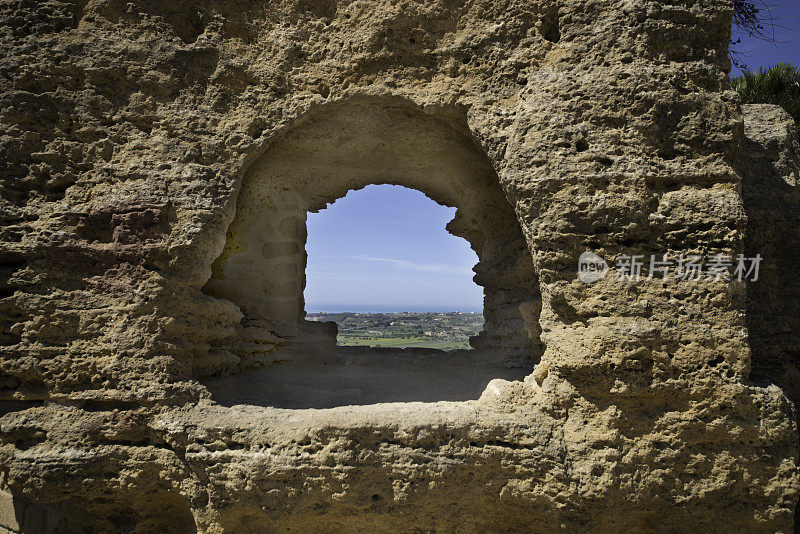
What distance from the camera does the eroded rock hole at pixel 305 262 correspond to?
3400mm

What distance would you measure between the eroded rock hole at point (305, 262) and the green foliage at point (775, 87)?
4644 millimetres

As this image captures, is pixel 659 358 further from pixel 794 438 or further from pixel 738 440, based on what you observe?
pixel 794 438

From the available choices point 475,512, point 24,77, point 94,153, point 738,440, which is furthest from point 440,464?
point 24,77

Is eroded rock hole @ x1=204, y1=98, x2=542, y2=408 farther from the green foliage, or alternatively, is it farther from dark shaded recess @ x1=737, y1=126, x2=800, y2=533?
the green foliage

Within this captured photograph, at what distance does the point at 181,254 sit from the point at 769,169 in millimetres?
4534

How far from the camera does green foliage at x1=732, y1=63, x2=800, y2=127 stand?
5707 mm

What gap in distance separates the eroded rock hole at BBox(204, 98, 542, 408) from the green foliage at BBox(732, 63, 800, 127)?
4.64 meters

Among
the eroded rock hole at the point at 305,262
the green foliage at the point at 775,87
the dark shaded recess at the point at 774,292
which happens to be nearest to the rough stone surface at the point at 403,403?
the dark shaded recess at the point at 774,292

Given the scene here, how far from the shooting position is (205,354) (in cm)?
325

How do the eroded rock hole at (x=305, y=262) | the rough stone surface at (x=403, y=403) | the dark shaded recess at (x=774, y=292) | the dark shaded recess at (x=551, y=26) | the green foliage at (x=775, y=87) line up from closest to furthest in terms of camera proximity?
the rough stone surface at (x=403, y=403) < the dark shaded recess at (x=551, y=26) < the dark shaded recess at (x=774, y=292) < the eroded rock hole at (x=305, y=262) < the green foliage at (x=775, y=87)

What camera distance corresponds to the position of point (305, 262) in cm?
456

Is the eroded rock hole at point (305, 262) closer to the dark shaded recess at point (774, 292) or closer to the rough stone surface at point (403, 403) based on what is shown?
the rough stone surface at point (403, 403)

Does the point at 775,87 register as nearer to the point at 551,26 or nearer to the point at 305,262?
the point at 551,26

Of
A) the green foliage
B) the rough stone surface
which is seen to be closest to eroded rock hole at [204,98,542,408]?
the rough stone surface
